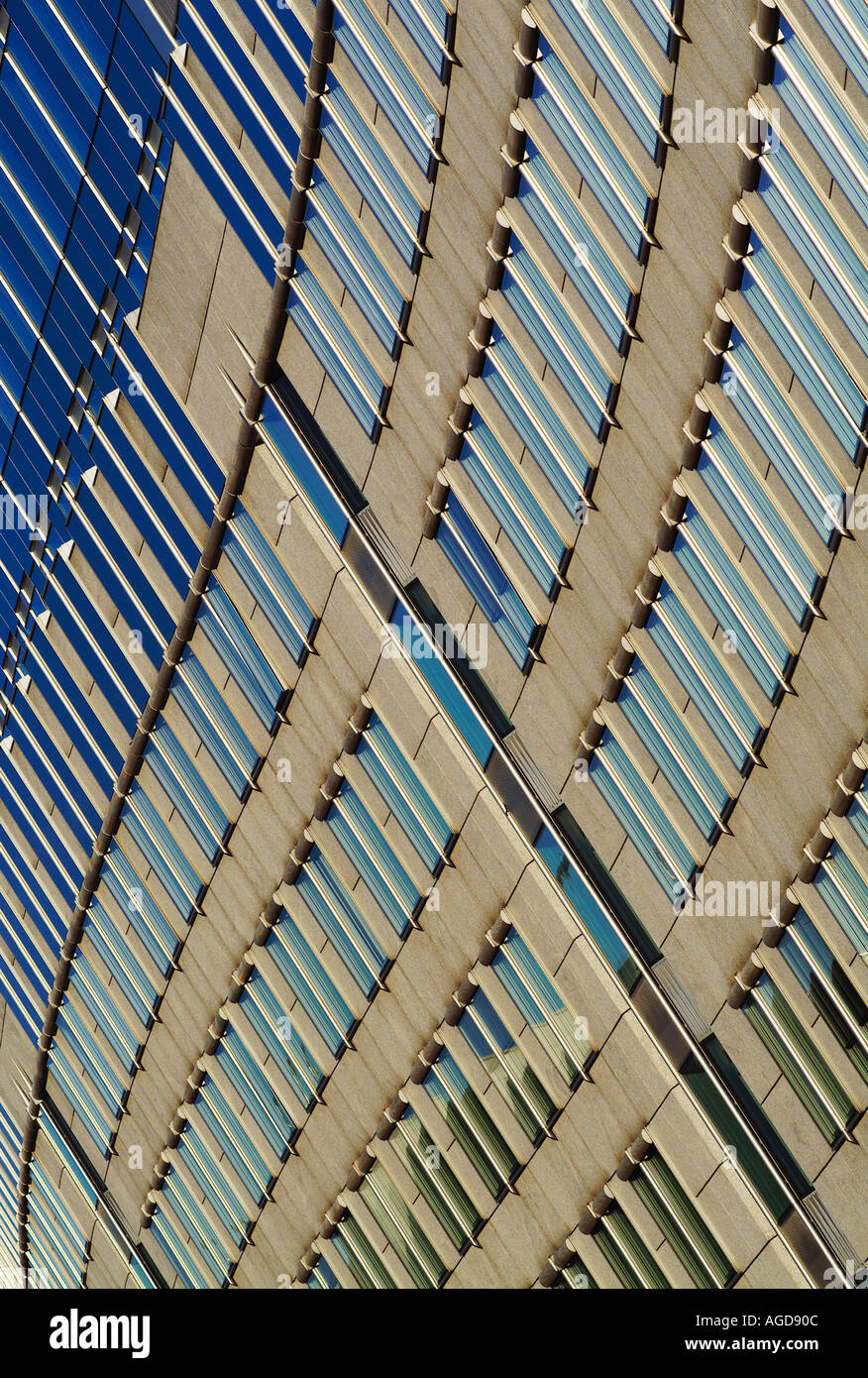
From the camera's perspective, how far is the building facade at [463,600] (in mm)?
24281

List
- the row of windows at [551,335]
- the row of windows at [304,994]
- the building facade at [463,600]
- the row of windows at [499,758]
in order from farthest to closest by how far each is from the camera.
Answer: the row of windows at [304,994] < the row of windows at [499,758] < the row of windows at [551,335] < the building facade at [463,600]

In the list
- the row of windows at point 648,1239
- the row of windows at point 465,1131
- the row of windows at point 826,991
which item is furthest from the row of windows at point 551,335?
the row of windows at point 648,1239

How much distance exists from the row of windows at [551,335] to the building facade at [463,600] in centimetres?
8

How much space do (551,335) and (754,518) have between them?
4.58 m

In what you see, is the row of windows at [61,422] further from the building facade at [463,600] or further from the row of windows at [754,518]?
the row of windows at [754,518]

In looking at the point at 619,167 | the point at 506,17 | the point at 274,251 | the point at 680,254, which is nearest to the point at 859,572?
the point at 680,254

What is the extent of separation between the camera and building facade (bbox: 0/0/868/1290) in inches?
956

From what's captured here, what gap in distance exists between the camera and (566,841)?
2914 cm

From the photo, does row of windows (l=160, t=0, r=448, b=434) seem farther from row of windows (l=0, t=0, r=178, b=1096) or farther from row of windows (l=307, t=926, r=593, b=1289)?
row of windows (l=307, t=926, r=593, b=1289)

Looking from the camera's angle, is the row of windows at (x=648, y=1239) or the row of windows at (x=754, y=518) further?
the row of windows at (x=648, y=1239)

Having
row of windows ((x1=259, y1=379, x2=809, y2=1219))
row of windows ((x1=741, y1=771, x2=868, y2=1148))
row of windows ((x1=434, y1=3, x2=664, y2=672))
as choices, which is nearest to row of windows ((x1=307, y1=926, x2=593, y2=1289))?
row of windows ((x1=259, y1=379, x2=809, y2=1219))

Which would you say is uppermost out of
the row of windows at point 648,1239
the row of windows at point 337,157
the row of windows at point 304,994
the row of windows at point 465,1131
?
the row of windows at point 337,157

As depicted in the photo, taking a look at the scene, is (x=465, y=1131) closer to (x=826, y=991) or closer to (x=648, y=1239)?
(x=648, y=1239)
